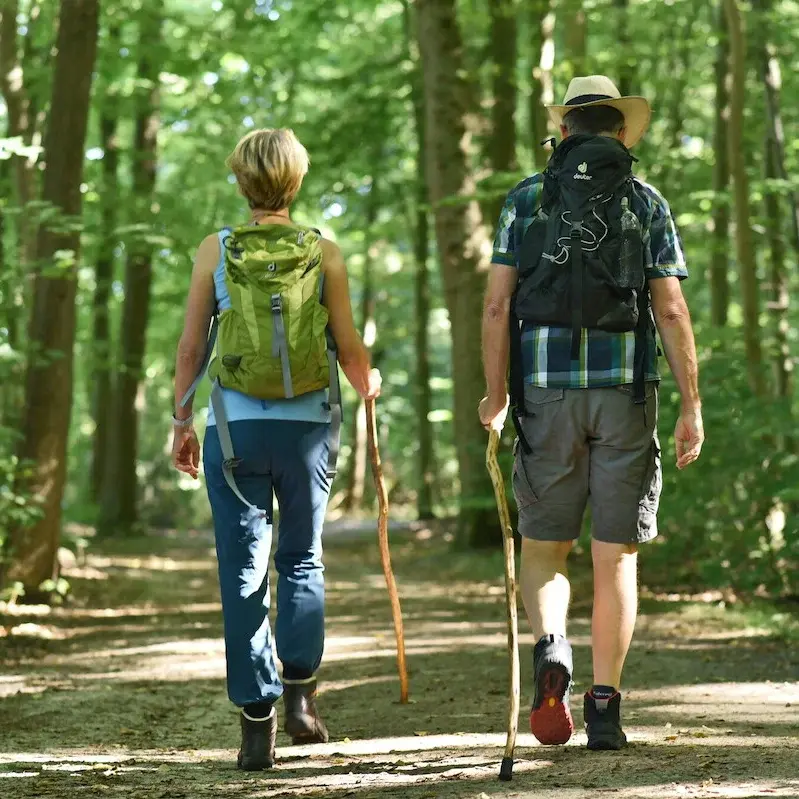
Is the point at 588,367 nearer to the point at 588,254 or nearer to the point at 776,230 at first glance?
the point at 588,254

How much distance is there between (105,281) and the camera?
70.5 ft

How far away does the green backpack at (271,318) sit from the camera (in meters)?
4.60

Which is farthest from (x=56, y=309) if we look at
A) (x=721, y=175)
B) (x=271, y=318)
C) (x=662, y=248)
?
(x=721, y=175)

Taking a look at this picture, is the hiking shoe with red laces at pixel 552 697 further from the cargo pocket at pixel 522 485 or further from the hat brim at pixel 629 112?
the hat brim at pixel 629 112

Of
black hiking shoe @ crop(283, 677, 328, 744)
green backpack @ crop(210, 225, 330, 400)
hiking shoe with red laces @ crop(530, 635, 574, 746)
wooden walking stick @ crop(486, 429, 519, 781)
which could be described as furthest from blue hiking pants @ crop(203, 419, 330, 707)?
hiking shoe with red laces @ crop(530, 635, 574, 746)

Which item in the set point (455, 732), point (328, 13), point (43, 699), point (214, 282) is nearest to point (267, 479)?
point (214, 282)

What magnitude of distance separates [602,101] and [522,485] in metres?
1.38

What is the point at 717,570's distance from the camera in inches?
383

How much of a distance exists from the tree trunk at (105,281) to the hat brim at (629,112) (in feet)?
21.0

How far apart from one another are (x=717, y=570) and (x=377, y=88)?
12276 millimetres

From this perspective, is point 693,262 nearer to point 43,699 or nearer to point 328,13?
point 328,13

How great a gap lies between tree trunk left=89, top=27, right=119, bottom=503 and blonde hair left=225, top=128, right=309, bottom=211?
5970 mm

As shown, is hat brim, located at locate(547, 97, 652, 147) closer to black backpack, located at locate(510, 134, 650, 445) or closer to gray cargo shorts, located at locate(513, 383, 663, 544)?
black backpack, located at locate(510, 134, 650, 445)

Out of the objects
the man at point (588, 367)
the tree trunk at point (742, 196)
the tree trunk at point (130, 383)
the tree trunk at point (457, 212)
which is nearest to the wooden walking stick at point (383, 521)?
the man at point (588, 367)
